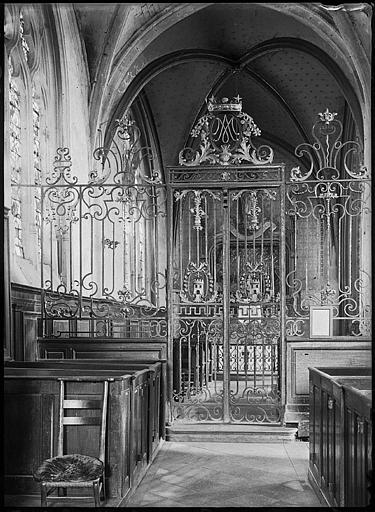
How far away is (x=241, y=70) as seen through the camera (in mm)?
13602

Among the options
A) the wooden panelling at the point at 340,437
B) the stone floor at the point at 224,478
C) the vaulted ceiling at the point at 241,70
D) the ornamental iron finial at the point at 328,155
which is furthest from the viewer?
the vaulted ceiling at the point at 241,70

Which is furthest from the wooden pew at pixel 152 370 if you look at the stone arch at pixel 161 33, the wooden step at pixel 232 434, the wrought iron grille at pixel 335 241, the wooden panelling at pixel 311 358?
the stone arch at pixel 161 33

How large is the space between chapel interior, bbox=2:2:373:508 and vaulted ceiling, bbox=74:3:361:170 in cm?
4

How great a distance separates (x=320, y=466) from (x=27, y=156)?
524 centimetres

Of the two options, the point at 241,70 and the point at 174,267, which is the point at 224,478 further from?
the point at 241,70

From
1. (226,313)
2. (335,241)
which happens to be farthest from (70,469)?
(335,241)

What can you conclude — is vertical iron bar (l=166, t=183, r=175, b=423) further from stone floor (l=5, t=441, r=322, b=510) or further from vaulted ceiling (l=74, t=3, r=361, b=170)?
vaulted ceiling (l=74, t=3, r=361, b=170)

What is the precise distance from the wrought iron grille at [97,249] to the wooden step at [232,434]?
1155 millimetres

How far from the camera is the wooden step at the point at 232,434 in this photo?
711cm

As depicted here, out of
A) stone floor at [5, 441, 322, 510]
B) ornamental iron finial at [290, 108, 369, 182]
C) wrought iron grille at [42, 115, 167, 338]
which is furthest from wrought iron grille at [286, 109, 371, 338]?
wrought iron grille at [42, 115, 167, 338]

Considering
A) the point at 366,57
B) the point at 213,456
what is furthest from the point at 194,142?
the point at 213,456

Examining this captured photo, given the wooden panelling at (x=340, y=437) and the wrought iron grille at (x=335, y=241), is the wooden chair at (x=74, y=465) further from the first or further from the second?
the wrought iron grille at (x=335, y=241)

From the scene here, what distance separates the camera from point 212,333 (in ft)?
25.0

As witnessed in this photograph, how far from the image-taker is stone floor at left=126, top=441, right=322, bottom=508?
16.0 feet
